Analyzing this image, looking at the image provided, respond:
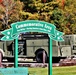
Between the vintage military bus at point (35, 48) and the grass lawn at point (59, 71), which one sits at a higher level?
the vintage military bus at point (35, 48)

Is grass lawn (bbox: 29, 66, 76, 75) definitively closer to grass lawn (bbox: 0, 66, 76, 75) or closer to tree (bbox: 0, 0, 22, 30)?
grass lawn (bbox: 0, 66, 76, 75)

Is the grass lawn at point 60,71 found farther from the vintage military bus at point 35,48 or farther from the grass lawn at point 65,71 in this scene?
the vintage military bus at point 35,48

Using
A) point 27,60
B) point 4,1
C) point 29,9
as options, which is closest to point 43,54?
point 27,60

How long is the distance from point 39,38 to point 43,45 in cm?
44

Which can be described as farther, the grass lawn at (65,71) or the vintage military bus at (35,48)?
the vintage military bus at (35,48)

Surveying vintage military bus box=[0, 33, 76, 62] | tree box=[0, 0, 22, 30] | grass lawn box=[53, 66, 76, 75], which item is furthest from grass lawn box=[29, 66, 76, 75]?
tree box=[0, 0, 22, 30]

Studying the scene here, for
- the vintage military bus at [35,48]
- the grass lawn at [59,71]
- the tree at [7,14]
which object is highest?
the tree at [7,14]

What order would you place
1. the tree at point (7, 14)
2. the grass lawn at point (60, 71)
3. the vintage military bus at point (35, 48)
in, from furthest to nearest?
the tree at point (7, 14), the vintage military bus at point (35, 48), the grass lawn at point (60, 71)

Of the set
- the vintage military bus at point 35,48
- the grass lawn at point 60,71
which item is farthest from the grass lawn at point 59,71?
the vintage military bus at point 35,48

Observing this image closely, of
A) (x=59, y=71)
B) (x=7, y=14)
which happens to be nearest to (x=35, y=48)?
(x=59, y=71)

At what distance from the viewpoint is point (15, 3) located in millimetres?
41938

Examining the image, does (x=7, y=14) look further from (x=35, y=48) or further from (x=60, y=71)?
(x=60, y=71)

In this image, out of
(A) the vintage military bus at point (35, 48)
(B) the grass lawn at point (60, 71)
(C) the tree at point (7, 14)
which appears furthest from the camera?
(C) the tree at point (7, 14)

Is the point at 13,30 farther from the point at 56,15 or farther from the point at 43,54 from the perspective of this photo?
the point at 56,15
